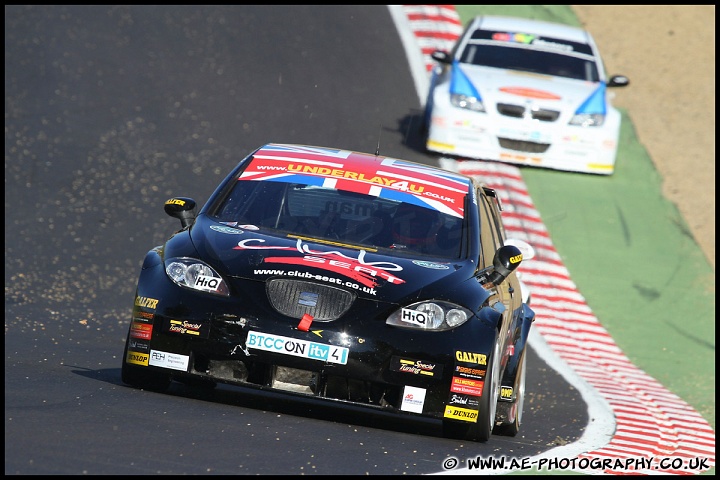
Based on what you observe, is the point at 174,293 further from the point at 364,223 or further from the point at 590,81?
the point at 590,81

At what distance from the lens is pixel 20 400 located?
651 cm

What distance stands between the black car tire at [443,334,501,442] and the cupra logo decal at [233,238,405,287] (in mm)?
623

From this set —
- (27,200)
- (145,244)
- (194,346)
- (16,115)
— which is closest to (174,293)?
(194,346)

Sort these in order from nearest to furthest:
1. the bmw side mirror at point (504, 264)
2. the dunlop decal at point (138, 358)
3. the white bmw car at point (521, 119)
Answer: the dunlop decal at point (138, 358) → the bmw side mirror at point (504, 264) → the white bmw car at point (521, 119)

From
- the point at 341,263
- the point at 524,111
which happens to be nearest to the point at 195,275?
the point at 341,263

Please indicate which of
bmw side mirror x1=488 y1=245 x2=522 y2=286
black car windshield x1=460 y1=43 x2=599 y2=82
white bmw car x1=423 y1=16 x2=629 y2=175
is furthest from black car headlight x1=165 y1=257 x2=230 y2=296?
black car windshield x1=460 y1=43 x2=599 y2=82

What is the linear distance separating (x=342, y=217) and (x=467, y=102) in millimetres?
8705

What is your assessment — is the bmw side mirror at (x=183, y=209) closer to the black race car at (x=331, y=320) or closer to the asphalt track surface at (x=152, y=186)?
the black race car at (x=331, y=320)

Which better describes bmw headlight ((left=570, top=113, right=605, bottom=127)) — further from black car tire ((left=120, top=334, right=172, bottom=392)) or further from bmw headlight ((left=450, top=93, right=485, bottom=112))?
black car tire ((left=120, top=334, right=172, bottom=392))

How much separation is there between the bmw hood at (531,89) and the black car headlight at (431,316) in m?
9.64

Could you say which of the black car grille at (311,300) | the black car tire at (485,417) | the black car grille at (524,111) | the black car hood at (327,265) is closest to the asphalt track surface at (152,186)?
the black car tire at (485,417)

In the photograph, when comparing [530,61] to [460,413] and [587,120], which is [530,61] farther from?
[460,413]

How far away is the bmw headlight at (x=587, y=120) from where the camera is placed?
16.3 metres

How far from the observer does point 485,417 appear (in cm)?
690
